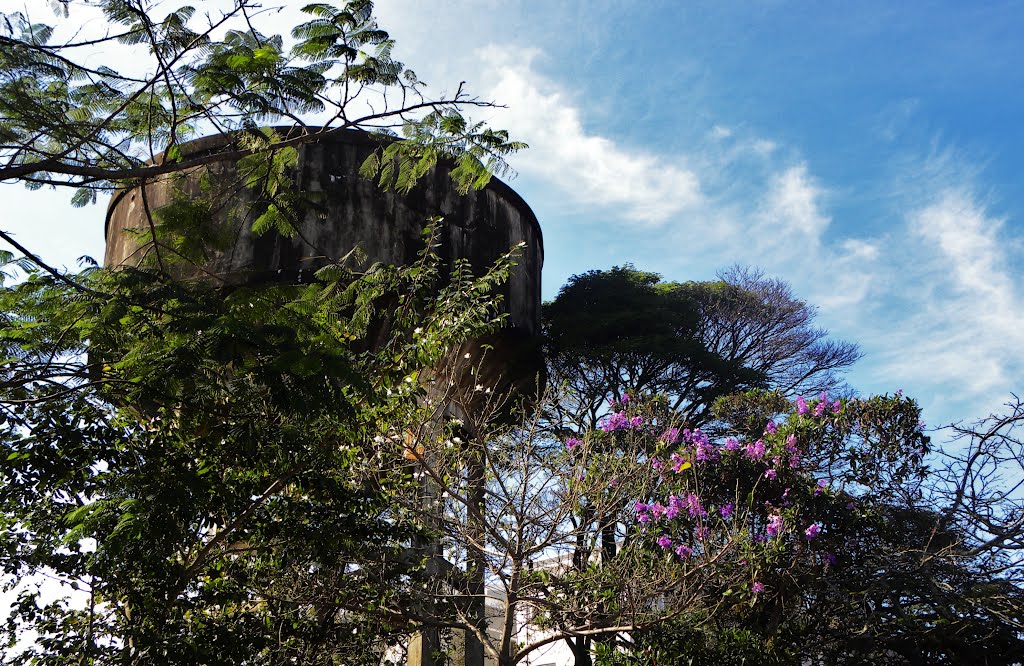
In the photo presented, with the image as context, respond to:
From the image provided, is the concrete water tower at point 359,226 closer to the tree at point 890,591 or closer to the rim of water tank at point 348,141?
the rim of water tank at point 348,141

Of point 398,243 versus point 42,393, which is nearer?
point 42,393

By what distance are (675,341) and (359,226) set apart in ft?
27.4

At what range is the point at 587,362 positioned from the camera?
56.2 feet

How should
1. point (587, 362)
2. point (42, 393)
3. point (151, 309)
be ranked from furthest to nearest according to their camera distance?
point (587, 362)
point (42, 393)
point (151, 309)

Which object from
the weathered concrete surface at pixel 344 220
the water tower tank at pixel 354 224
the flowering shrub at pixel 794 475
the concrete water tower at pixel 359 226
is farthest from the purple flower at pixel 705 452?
the weathered concrete surface at pixel 344 220

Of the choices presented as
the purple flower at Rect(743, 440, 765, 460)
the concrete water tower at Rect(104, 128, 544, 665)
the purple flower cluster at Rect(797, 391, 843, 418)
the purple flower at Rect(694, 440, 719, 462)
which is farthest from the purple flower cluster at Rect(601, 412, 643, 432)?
the purple flower cluster at Rect(797, 391, 843, 418)

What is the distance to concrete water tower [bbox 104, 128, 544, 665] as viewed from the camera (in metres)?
9.79

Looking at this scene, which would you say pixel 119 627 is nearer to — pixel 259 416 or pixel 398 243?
pixel 259 416

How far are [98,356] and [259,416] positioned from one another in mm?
1198

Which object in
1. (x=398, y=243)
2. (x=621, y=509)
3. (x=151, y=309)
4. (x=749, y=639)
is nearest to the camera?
(x=151, y=309)

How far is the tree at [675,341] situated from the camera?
1697 cm

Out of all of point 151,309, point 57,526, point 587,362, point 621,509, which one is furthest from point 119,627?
point 587,362

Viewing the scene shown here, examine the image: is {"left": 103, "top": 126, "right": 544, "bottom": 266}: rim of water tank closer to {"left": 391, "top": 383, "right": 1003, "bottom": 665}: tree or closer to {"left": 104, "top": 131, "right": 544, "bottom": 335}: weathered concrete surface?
{"left": 104, "top": 131, "right": 544, "bottom": 335}: weathered concrete surface

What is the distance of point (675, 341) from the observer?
56.2 feet
